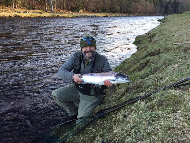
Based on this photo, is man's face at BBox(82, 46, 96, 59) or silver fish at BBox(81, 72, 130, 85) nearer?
silver fish at BBox(81, 72, 130, 85)

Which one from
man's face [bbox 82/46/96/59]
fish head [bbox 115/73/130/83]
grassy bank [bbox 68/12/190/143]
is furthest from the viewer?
man's face [bbox 82/46/96/59]

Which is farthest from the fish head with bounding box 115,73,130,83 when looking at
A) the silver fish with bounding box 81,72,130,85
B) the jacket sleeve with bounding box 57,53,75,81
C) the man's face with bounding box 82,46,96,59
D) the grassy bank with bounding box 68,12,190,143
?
the jacket sleeve with bounding box 57,53,75,81

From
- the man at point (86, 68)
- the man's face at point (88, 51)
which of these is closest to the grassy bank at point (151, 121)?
the man at point (86, 68)

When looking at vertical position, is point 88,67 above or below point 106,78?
above

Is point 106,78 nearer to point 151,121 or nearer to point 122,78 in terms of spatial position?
point 122,78

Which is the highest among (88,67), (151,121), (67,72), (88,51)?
(88,51)

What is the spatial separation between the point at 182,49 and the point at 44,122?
22.3ft

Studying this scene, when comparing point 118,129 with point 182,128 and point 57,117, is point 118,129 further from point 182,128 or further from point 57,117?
point 57,117

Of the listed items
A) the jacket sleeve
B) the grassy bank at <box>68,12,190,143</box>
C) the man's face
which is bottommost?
the grassy bank at <box>68,12,190,143</box>

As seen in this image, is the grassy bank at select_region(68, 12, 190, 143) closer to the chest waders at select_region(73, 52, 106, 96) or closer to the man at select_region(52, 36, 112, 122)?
the man at select_region(52, 36, 112, 122)

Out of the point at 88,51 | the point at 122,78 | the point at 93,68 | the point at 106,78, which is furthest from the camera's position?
the point at 93,68

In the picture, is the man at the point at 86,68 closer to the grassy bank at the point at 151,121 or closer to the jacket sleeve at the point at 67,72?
the jacket sleeve at the point at 67,72

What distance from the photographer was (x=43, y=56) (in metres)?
14.0

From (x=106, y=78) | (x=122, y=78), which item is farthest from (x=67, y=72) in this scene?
(x=122, y=78)
